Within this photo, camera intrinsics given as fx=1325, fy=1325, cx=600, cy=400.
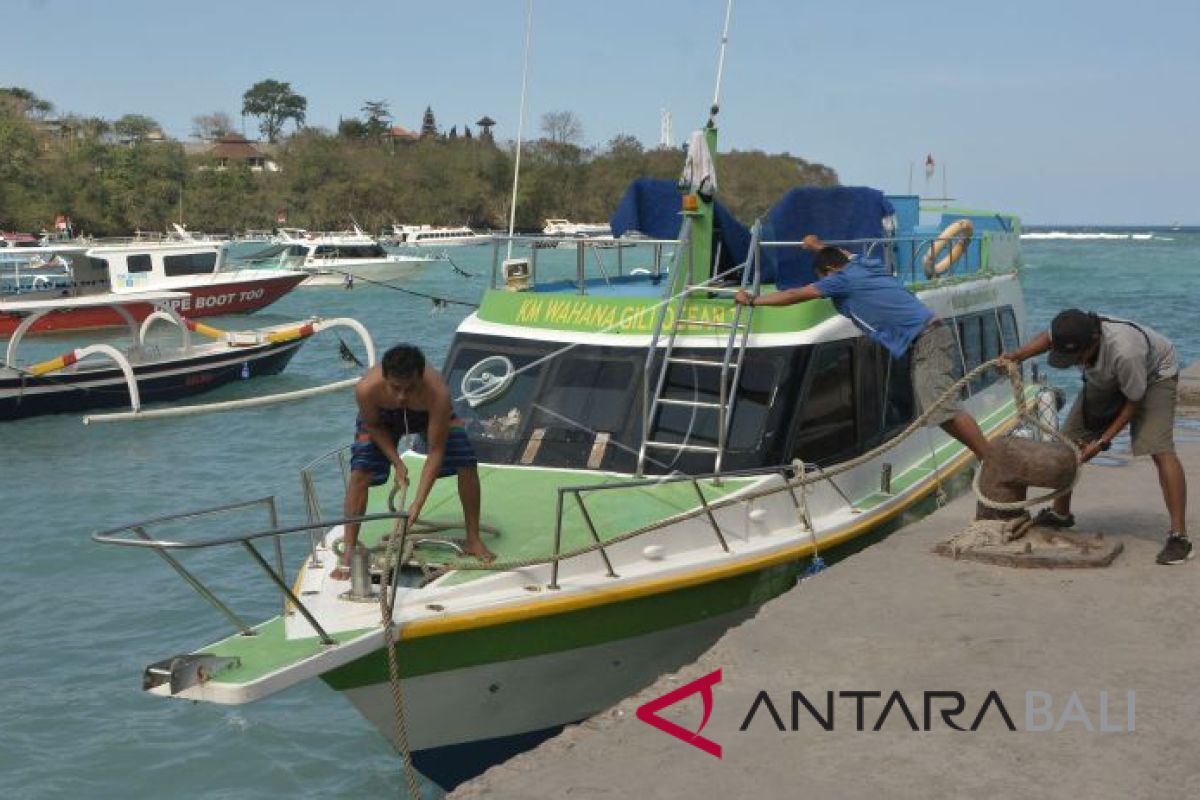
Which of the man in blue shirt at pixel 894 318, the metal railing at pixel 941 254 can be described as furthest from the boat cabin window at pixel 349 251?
the man in blue shirt at pixel 894 318

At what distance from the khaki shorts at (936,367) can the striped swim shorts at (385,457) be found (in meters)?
3.05

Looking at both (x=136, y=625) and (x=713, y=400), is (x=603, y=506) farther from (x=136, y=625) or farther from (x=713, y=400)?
(x=136, y=625)

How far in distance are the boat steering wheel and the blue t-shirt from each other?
2184 millimetres

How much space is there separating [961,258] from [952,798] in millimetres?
8655

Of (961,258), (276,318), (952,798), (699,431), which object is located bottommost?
(276,318)

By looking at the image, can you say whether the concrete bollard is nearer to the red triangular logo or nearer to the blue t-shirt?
the blue t-shirt

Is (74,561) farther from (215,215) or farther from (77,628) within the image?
(215,215)

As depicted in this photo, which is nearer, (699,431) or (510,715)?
(510,715)

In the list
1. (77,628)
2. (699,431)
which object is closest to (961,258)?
(699,431)

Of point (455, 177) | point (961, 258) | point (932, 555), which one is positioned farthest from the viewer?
point (455, 177)

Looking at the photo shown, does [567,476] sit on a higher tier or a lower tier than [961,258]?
lower

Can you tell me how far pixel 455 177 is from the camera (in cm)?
13438

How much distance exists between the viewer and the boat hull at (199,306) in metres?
35.5

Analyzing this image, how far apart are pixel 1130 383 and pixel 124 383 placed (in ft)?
63.0
